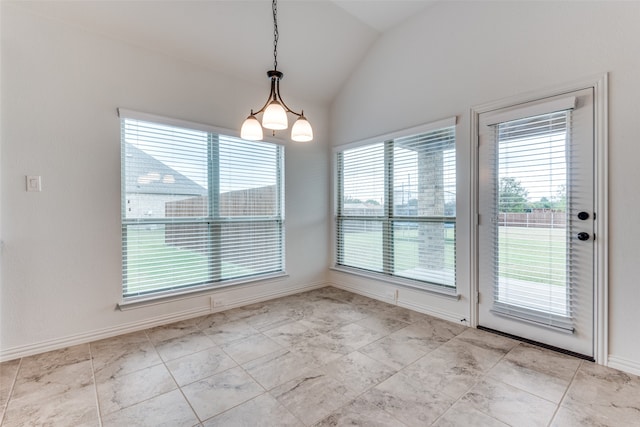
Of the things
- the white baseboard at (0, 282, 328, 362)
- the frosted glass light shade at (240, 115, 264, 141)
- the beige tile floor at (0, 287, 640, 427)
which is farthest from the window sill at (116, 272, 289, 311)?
the frosted glass light shade at (240, 115, 264, 141)

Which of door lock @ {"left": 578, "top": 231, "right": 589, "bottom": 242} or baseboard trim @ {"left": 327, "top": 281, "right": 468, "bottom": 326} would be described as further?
baseboard trim @ {"left": 327, "top": 281, "right": 468, "bottom": 326}

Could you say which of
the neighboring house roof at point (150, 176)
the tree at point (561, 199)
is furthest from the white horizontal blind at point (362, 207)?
the neighboring house roof at point (150, 176)

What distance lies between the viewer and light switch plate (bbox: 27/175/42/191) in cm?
239

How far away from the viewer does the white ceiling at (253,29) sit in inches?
102

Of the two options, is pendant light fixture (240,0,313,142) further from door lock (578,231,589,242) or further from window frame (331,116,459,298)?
door lock (578,231,589,242)

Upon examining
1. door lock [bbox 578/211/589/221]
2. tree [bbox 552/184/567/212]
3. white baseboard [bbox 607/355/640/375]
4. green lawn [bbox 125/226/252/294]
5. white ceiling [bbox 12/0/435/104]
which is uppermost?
white ceiling [bbox 12/0/435/104]

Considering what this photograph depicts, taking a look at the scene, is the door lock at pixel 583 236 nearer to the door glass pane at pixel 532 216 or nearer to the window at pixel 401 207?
the door glass pane at pixel 532 216

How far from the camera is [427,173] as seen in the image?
3.28 meters

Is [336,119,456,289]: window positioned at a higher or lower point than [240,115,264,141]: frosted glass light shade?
lower

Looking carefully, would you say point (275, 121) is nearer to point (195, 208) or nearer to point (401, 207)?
point (195, 208)

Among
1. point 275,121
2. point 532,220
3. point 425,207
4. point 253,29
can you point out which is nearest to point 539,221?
point 532,220

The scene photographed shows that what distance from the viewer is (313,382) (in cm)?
201

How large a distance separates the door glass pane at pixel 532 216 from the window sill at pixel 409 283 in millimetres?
439

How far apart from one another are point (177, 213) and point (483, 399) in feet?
10.0
